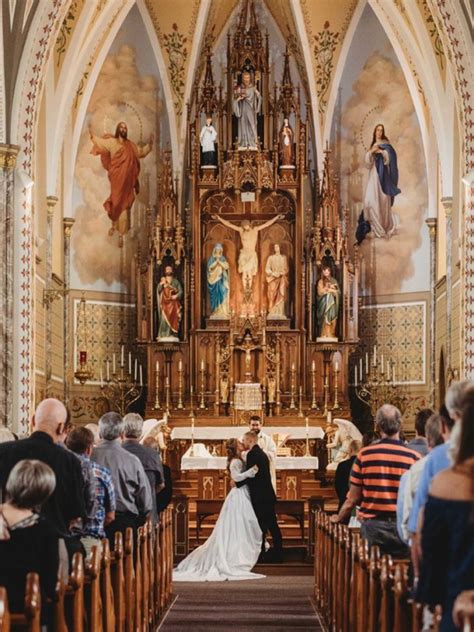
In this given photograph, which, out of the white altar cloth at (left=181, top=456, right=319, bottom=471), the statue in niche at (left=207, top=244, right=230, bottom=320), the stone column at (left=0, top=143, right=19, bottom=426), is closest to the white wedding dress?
the white altar cloth at (left=181, top=456, right=319, bottom=471)

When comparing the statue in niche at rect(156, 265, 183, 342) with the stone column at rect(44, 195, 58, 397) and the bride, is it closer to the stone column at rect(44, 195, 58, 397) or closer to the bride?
the stone column at rect(44, 195, 58, 397)

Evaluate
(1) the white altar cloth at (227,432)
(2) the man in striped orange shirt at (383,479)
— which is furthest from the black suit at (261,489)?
(2) the man in striped orange shirt at (383,479)

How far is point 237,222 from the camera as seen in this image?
2608 centimetres

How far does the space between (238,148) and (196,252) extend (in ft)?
7.32

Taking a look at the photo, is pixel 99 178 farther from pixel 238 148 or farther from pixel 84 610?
pixel 84 610

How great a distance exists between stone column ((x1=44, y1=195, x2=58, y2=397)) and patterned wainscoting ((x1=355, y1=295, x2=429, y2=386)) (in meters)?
6.55

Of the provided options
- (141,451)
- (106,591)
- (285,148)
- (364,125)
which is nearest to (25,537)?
(106,591)

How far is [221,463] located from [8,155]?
5.90 m

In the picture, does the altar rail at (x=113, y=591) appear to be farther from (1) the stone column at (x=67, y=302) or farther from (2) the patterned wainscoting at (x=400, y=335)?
(2) the patterned wainscoting at (x=400, y=335)

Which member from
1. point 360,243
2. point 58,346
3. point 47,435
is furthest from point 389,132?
point 47,435

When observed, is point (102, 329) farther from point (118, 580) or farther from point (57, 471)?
point (57, 471)

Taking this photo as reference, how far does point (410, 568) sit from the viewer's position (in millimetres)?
7875

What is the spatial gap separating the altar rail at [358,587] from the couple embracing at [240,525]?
2.35 m

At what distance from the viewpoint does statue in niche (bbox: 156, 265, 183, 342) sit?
84.1 ft
